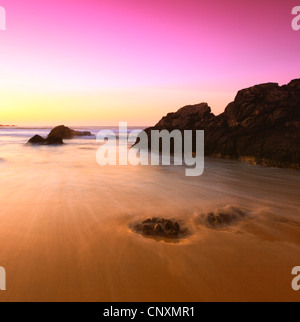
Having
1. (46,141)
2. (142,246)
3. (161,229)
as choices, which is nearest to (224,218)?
(161,229)

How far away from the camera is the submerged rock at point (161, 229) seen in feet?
14.1

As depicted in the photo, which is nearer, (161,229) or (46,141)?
(161,229)

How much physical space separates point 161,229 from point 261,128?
13.0 meters

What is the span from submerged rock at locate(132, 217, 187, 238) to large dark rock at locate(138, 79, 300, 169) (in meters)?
9.53

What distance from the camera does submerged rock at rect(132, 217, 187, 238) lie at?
429 cm

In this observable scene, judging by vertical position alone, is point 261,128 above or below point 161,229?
above

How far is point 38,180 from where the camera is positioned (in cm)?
916

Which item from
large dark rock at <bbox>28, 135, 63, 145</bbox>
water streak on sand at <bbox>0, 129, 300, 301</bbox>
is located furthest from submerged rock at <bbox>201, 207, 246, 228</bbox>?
large dark rock at <bbox>28, 135, 63, 145</bbox>

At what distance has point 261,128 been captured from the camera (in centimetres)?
1450

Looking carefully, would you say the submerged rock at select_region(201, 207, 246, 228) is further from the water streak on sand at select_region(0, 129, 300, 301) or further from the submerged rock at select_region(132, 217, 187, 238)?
the submerged rock at select_region(132, 217, 187, 238)

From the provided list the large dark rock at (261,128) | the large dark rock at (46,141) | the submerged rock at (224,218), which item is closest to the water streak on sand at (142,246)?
the submerged rock at (224,218)

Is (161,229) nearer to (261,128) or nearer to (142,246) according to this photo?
(142,246)
